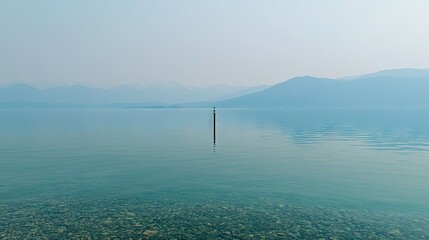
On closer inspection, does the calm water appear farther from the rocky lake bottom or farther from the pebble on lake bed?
the pebble on lake bed

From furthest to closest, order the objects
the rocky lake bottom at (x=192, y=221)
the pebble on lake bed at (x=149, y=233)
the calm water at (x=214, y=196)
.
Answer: the calm water at (x=214, y=196), the rocky lake bottom at (x=192, y=221), the pebble on lake bed at (x=149, y=233)

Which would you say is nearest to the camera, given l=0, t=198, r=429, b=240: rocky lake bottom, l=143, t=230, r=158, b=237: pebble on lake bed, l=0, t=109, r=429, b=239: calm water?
l=143, t=230, r=158, b=237: pebble on lake bed

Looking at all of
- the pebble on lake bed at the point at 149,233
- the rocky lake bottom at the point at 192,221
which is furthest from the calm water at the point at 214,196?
the pebble on lake bed at the point at 149,233

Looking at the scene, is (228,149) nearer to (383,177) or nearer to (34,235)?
(383,177)

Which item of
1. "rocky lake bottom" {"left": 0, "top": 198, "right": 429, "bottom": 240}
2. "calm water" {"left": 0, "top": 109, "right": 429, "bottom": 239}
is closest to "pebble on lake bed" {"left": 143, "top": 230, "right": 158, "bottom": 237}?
"rocky lake bottom" {"left": 0, "top": 198, "right": 429, "bottom": 240}

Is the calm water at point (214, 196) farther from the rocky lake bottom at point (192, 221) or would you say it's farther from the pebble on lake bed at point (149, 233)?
the pebble on lake bed at point (149, 233)

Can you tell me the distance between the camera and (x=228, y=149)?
61.0 metres

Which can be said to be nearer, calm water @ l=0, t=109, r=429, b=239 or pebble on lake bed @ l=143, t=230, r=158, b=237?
pebble on lake bed @ l=143, t=230, r=158, b=237

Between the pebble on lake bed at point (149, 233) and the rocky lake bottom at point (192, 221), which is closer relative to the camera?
the pebble on lake bed at point (149, 233)

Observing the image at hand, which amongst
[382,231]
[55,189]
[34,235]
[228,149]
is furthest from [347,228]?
[228,149]

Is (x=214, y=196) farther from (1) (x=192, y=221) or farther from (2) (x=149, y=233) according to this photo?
(2) (x=149, y=233)

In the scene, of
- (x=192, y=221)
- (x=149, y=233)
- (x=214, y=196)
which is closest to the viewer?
(x=149, y=233)

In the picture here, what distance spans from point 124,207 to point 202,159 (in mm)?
23926

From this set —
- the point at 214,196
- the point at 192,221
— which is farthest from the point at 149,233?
the point at 214,196
